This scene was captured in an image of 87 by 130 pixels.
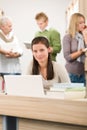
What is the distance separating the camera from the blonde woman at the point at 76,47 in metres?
2.51

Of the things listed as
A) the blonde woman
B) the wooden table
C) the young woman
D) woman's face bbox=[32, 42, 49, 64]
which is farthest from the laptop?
the blonde woman

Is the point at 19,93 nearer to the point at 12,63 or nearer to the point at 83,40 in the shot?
the point at 83,40

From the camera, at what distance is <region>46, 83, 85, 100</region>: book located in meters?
1.20

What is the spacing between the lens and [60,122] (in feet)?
3.61

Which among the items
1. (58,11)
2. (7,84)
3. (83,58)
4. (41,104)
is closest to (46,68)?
(83,58)

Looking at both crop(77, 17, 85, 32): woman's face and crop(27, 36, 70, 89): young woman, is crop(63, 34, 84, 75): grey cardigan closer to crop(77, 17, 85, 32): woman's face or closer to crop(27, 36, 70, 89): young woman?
crop(77, 17, 85, 32): woman's face

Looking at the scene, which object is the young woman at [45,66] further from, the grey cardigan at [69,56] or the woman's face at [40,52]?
the grey cardigan at [69,56]

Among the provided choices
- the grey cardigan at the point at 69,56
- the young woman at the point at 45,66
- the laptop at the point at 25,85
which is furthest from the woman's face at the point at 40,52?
the laptop at the point at 25,85

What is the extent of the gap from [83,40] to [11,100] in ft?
4.75

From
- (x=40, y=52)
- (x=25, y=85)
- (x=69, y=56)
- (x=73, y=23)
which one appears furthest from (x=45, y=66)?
(x=25, y=85)

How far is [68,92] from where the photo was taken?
1206 mm

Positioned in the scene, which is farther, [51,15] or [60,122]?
[51,15]

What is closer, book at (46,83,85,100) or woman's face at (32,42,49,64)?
book at (46,83,85,100)

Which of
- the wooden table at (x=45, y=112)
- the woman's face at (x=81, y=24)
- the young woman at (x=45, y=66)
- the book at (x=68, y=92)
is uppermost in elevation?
the woman's face at (x=81, y=24)
